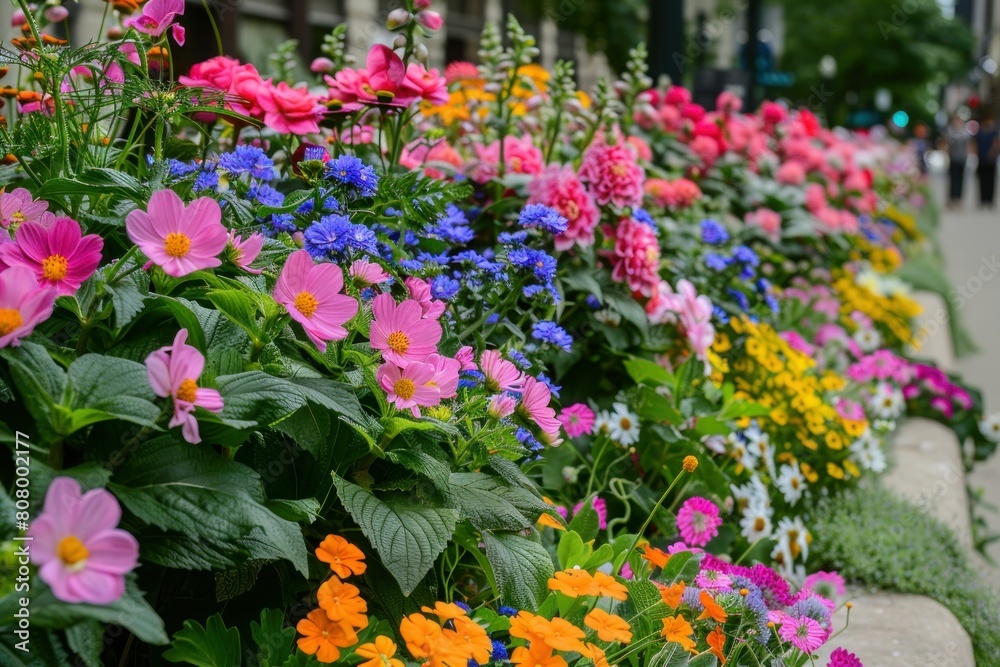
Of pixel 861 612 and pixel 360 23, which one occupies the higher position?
pixel 360 23

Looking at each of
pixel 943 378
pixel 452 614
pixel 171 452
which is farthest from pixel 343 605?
pixel 943 378

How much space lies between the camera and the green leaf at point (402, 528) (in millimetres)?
1314

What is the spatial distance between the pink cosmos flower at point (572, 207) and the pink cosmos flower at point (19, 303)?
4.69 feet

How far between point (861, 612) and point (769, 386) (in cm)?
86

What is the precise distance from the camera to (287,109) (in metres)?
2.01

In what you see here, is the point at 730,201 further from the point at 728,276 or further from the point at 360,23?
the point at 360,23

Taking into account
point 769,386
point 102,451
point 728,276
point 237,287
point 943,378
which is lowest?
point 943,378

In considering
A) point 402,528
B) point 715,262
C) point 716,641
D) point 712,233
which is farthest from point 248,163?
point 712,233

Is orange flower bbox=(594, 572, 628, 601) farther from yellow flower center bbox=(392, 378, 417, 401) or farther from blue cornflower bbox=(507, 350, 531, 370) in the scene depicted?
blue cornflower bbox=(507, 350, 531, 370)

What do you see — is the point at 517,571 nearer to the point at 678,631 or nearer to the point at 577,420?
the point at 678,631

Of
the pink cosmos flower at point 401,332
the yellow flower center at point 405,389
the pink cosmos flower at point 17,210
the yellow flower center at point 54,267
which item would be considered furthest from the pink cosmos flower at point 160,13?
the yellow flower center at point 405,389

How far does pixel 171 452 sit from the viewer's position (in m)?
1.19

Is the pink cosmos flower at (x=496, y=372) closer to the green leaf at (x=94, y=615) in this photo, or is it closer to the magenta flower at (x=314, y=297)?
the magenta flower at (x=314, y=297)

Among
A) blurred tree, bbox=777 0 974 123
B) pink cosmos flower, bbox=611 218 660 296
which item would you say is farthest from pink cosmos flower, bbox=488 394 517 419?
blurred tree, bbox=777 0 974 123
